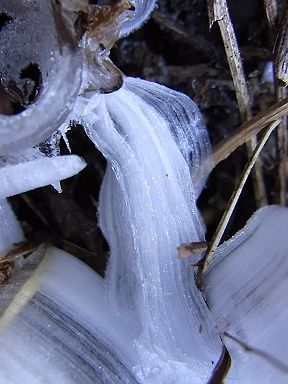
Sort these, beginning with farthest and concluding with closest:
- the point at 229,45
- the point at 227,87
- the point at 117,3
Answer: the point at 227,87 → the point at 229,45 → the point at 117,3

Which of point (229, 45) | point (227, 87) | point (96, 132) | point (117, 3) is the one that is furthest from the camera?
point (227, 87)

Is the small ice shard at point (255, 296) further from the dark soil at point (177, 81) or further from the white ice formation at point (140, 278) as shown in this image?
the dark soil at point (177, 81)

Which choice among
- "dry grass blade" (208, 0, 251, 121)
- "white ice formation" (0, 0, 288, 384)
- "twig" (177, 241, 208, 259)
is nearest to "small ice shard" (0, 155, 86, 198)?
"white ice formation" (0, 0, 288, 384)

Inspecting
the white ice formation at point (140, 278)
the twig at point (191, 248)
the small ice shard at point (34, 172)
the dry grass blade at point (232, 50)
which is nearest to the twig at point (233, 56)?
the dry grass blade at point (232, 50)

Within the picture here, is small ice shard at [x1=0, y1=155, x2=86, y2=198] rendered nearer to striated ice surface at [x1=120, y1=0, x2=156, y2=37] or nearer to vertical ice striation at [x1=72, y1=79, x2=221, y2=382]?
vertical ice striation at [x1=72, y1=79, x2=221, y2=382]

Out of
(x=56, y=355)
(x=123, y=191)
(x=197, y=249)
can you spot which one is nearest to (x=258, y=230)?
(x=197, y=249)

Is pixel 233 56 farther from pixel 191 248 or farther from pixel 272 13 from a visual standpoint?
pixel 191 248

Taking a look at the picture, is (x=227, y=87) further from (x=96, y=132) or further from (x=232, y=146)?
(x=96, y=132)

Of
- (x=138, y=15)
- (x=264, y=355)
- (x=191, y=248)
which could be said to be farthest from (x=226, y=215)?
(x=138, y=15)
